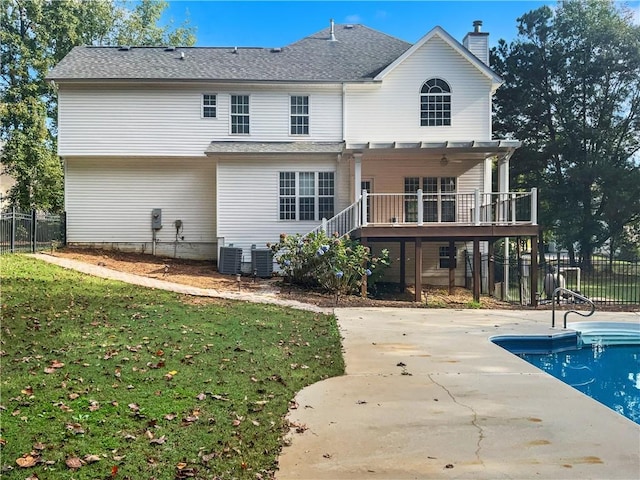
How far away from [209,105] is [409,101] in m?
7.08

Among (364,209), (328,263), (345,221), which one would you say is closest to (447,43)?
(345,221)

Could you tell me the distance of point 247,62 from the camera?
19062 mm

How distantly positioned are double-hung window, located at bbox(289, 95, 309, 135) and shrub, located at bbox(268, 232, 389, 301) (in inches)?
214

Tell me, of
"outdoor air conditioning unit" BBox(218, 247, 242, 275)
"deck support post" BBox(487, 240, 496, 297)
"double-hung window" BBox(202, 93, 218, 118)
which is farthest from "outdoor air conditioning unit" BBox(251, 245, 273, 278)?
"deck support post" BBox(487, 240, 496, 297)

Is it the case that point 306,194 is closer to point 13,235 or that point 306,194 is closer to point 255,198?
point 255,198

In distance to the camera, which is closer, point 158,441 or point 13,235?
point 158,441

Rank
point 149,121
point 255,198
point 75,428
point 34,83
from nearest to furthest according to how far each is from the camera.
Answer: point 75,428 → point 255,198 → point 149,121 → point 34,83

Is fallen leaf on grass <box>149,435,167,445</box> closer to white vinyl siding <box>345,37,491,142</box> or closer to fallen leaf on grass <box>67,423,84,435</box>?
fallen leaf on grass <box>67,423,84,435</box>

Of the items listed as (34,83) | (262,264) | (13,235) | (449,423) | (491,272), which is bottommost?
(449,423)

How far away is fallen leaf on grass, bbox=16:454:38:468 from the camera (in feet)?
11.5

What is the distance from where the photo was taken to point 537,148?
96.7 ft

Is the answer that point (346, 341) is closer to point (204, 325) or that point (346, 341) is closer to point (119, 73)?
point (204, 325)

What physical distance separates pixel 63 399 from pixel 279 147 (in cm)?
1345

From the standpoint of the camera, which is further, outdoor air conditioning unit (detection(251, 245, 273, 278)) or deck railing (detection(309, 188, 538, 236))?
outdoor air conditioning unit (detection(251, 245, 273, 278))
